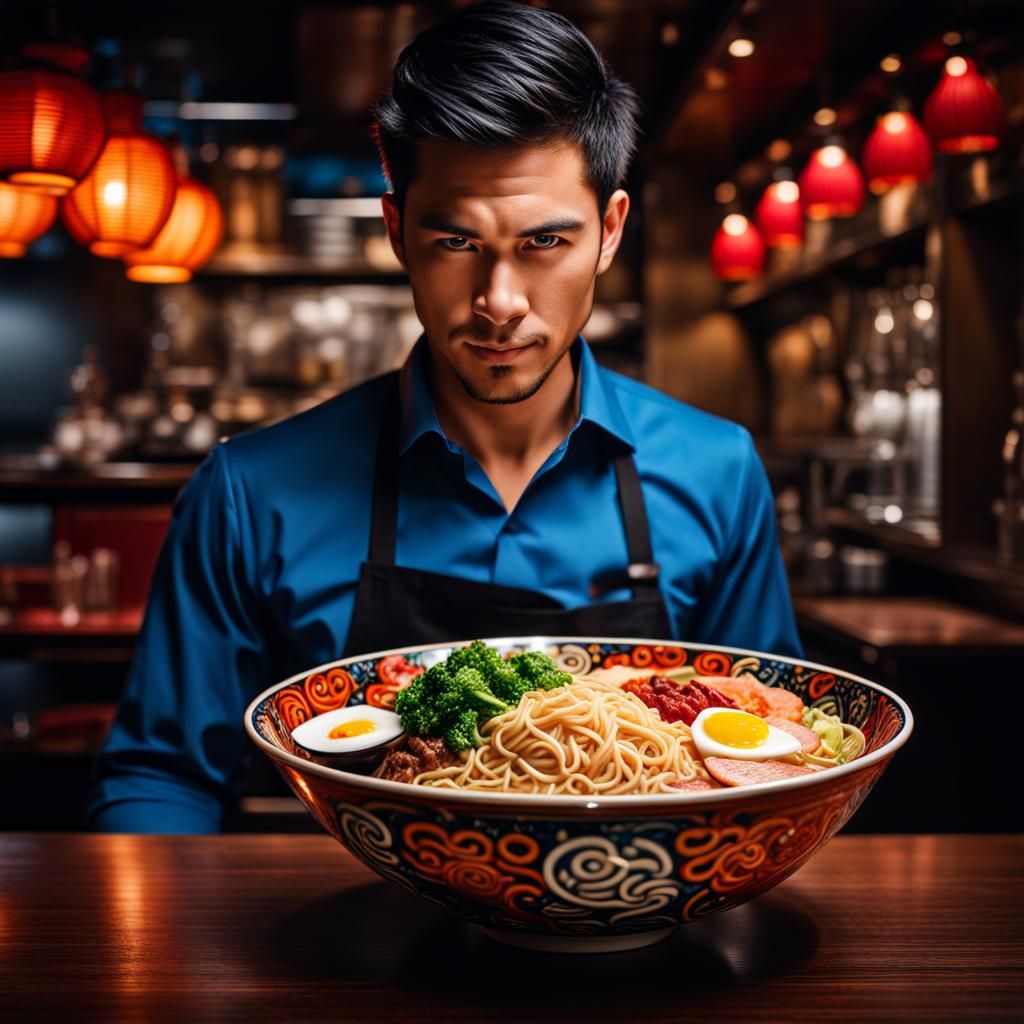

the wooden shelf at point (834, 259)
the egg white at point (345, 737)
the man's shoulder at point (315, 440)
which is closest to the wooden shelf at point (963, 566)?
the wooden shelf at point (834, 259)

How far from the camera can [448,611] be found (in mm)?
1687

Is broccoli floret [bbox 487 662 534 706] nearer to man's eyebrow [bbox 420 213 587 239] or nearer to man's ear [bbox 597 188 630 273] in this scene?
man's eyebrow [bbox 420 213 587 239]

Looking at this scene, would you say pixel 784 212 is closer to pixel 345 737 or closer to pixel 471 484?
pixel 471 484

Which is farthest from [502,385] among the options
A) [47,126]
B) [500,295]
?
[47,126]

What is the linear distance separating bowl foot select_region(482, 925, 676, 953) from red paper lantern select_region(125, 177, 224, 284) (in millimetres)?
3654

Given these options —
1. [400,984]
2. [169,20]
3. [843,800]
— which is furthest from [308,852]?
[169,20]

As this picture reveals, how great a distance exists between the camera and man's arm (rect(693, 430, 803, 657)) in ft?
6.04

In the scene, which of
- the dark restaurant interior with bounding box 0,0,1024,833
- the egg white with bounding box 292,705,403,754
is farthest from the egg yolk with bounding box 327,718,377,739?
the dark restaurant interior with bounding box 0,0,1024,833

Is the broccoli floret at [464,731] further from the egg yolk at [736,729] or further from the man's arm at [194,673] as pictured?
the man's arm at [194,673]

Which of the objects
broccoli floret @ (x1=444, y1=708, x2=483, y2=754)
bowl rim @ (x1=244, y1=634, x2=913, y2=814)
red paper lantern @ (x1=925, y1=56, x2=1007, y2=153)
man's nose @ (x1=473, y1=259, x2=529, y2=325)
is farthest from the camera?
red paper lantern @ (x1=925, y1=56, x2=1007, y2=153)

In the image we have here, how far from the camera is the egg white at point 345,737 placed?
1107 millimetres

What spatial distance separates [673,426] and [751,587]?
0.93 feet

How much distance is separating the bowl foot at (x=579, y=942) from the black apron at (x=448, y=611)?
0.72 m

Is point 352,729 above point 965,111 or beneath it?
beneath
